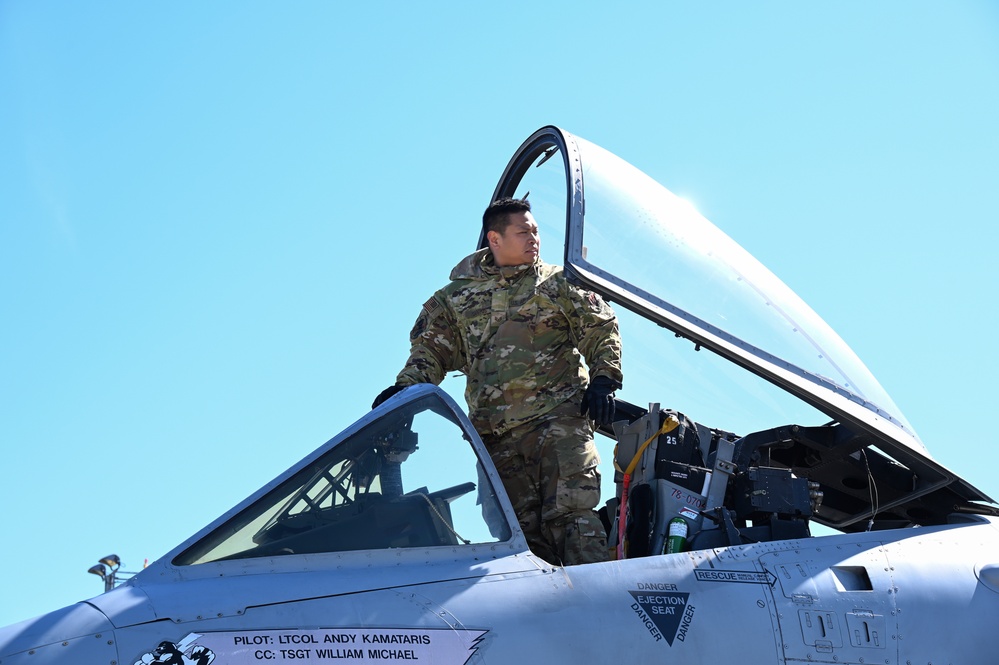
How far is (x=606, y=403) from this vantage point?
223 inches

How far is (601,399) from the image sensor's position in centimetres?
568

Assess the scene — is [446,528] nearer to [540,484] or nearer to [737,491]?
[540,484]

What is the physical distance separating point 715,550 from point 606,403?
1003 mm

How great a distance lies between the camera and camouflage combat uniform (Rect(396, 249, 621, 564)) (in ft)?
18.7

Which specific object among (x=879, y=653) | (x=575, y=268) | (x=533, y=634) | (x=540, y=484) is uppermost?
(x=575, y=268)

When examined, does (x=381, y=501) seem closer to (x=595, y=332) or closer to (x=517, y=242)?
(x=595, y=332)

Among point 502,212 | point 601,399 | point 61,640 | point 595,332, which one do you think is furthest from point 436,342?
point 61,640

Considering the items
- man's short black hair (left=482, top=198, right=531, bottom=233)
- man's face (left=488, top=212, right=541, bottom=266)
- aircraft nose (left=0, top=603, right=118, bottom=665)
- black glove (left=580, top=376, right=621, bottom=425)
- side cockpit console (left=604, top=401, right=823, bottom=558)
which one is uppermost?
man's short black hair (left=482, top=198, right=531, bottom=233)

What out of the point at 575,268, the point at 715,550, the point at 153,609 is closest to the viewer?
the point at 153,609

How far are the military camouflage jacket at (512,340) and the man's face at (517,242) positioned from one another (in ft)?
0.18

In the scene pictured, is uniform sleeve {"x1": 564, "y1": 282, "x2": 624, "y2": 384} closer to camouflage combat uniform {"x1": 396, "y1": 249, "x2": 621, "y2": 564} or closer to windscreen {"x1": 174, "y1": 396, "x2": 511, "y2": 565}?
camouflage combat uniform {"x1": 396, "y1": 249, "x2": 621, "y2": 564}

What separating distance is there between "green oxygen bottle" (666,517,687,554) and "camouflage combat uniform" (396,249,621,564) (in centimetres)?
34

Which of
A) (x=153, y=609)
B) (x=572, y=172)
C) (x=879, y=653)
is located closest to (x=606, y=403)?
(x=572, y=172)

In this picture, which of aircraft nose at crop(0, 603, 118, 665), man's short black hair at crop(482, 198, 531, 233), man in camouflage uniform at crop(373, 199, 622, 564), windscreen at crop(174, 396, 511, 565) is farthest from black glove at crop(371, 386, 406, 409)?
aircraft nose at crop(0, 603, 118, 665)
